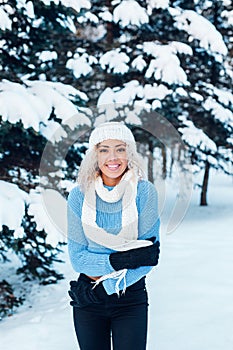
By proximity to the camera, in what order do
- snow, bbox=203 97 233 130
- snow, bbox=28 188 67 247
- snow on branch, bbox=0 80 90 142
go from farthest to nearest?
snow, bbox=203 97 233 130, snow, bbox=28 188 67 247, snow on branch, bbox=0 80 90 142

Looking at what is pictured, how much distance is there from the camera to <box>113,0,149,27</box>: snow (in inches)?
394

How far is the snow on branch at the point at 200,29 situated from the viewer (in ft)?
35.5

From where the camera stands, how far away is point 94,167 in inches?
101

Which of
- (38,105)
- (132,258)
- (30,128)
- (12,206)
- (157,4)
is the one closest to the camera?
(132,258)

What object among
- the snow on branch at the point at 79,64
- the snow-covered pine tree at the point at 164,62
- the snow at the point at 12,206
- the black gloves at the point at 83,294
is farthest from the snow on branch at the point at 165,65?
the black gloves at the point at 83,294

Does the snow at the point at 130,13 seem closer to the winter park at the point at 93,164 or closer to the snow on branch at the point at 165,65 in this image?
the winter park at the point at 93,164

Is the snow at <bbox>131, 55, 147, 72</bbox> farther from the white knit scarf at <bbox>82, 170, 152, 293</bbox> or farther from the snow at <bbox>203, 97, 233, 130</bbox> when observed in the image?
the white knit scarf at <bbox>82, 170, 152, 293</bbox>

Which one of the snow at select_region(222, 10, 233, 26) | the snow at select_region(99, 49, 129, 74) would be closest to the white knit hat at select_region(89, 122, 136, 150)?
the snow at select_region(99, 49, 129, 74)

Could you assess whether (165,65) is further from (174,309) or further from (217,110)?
(174,309)

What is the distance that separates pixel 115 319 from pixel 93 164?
0.85 m

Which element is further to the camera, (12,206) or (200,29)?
(200,29)

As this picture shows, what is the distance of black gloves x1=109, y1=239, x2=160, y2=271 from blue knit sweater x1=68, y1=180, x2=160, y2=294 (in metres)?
0.03

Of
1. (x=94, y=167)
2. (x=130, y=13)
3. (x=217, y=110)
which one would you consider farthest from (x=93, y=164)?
(x=217, y=110)

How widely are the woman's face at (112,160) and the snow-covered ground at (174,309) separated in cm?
222
